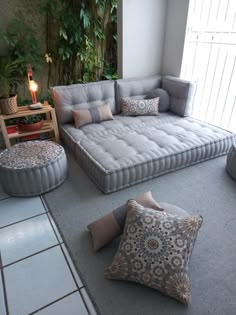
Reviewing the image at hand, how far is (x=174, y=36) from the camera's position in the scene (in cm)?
296

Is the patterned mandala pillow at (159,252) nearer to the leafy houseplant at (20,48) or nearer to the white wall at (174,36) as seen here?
the white wall at (174,36)

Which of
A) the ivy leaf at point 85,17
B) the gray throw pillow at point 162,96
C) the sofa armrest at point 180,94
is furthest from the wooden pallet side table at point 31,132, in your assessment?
the sofa armrest at point 180,94

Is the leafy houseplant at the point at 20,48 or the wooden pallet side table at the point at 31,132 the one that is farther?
the leafy houseplant at the point at 20,48

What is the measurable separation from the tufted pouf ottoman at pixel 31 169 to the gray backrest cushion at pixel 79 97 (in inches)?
26.4

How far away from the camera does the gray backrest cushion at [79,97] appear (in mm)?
2504

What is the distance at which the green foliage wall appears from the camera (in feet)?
9.94

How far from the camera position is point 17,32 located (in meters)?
3.07

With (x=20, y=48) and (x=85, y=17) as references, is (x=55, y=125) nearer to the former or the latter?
(x=20, y=48)

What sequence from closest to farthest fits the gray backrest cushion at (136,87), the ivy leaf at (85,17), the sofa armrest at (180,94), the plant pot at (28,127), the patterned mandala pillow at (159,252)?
the patterned mandala pillow at (159,252)
the plant pot at (28,127)
the sofa armrest at (180,94)
the gray backrest cushion at (136,87)
the ivy leaf at (85,17)

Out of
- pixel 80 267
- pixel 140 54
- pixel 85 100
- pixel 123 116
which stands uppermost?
pixel 140 54

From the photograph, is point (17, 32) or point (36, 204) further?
point (17, 32)

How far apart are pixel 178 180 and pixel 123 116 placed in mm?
1156

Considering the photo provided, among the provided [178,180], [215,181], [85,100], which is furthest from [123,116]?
[215,181]

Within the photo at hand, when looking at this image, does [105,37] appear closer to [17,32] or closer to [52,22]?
[52,22]
